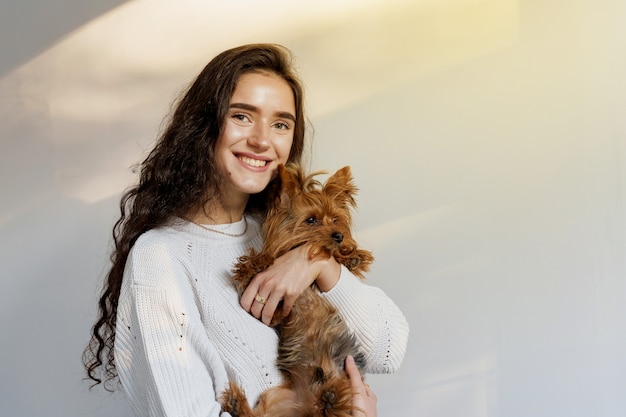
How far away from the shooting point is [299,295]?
228 centimetres

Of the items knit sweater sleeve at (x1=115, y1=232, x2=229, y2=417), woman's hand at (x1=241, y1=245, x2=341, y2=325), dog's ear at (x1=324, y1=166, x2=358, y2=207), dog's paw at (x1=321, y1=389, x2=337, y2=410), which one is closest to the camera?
knit sweater sleeve at (x1=115, y1=232, x2=229, y2=417)

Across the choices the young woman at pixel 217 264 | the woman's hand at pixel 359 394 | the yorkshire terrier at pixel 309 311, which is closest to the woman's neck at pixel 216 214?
the young woman at pixel 217 264

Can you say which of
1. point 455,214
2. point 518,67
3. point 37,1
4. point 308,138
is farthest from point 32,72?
point 518,67

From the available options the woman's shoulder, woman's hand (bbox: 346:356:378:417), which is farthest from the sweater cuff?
the woman's shoulder

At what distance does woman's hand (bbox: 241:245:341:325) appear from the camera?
7.23 feet

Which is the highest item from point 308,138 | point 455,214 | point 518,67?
point 518,67

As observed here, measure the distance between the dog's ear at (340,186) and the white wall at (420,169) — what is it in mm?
1018

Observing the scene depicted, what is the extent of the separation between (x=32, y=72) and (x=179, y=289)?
6.56ft

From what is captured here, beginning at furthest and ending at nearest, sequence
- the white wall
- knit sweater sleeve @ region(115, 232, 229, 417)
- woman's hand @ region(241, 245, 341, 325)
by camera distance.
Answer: the white wall, woman's hand @ region(241, 245, 341, 325), knit sweater sleeve @ region(115, 232, 229, 417)

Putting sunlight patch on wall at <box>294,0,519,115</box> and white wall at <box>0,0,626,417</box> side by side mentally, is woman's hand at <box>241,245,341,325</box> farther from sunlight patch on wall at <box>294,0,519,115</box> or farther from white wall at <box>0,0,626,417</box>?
sunlight patch on wall at <box>294,0,519,115</box>

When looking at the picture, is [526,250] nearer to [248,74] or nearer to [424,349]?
[424,349]

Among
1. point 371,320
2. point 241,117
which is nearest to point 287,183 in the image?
point 241,117

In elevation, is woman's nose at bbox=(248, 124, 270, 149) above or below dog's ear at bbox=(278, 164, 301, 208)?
above

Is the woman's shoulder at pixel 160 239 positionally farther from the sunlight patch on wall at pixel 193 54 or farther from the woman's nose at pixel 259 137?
the sunlight patch on wall at pixel 193 54
